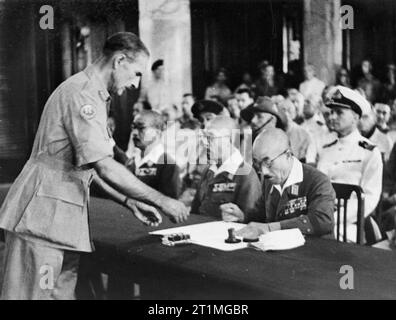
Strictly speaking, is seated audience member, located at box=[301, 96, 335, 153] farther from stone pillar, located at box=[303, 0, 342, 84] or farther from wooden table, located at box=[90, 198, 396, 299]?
wooden table, located at box=[90, 198, 396, 299]

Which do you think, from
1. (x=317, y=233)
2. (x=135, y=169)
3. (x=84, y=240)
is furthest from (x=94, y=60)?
(x=317, y=233)

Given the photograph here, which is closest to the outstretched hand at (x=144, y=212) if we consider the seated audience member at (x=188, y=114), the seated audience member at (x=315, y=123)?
the seated audience member at (x=188, y=114)

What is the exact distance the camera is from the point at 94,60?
2771 millimetres

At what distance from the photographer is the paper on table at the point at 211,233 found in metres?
2.34

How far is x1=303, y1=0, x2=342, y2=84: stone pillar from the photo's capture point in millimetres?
3154

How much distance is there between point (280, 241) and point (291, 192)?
519 mm

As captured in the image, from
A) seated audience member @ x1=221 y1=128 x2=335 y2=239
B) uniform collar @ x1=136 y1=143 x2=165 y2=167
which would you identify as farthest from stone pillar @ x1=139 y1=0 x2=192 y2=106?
seated audience member @ x1=221 y1=128 x2=335 y2=239

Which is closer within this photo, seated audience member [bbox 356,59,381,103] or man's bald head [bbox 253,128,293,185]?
man's bald head [bbox 253,128,293,185]

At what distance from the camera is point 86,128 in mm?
2471

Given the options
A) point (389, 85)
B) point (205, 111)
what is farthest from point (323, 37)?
point (205, 111)

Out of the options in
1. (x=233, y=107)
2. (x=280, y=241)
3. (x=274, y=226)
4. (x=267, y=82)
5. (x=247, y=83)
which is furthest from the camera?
(x=233, y=107)

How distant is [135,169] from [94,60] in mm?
672

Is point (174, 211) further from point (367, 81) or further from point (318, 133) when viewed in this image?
point (367, 81)

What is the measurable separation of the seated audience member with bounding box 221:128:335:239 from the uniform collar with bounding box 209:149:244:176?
0.30 m
